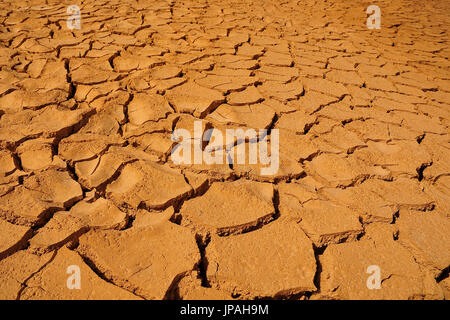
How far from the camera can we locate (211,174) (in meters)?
1.17

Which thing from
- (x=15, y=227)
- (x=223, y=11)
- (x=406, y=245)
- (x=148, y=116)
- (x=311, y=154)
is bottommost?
(x=406, y=245)

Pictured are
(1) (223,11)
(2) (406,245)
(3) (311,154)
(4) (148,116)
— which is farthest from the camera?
(1) (223,11)

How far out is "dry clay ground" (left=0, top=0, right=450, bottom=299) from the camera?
85cm

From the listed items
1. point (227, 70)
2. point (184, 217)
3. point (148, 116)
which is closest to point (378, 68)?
point (227, 70)

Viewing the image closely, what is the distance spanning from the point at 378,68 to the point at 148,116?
6.50 feet

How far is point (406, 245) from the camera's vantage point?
38.6 inches

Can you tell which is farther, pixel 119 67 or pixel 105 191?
pixel 119 67

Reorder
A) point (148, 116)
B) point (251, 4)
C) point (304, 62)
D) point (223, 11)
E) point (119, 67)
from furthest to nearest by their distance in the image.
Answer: point (251, 4) → point (223, 11) → point (304, 62) → point (119, 67) → point (148, 116)

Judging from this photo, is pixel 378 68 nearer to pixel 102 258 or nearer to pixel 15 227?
pixel 102 258

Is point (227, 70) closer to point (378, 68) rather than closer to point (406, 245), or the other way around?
point (378, 68)

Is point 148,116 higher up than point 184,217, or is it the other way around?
point 148,116

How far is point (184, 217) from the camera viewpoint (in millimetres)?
1001

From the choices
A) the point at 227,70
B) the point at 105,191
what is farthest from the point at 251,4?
the point at 105,191

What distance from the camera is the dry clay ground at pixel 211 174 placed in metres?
0.85
